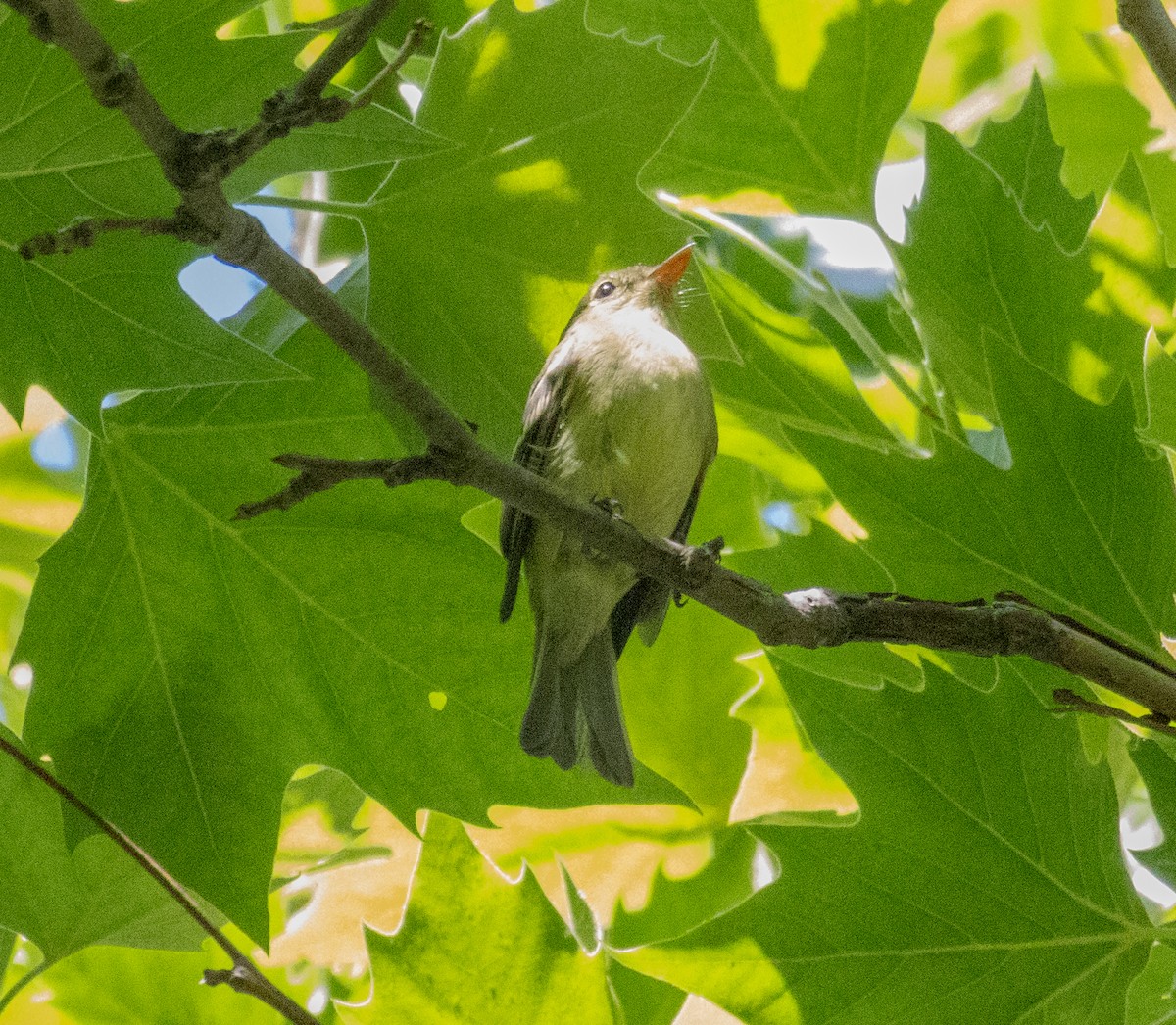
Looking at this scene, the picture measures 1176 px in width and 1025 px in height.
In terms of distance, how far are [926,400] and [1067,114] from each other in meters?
1.45

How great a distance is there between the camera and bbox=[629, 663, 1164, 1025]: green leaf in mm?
1767

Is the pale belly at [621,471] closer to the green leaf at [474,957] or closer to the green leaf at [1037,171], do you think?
the green leaf at [474,957]

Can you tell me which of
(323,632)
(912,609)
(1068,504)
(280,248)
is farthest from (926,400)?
(280,248)

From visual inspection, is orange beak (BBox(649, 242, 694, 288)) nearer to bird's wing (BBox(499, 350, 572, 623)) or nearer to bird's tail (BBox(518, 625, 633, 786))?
bird's wing (BBox(499, 350, 572, 623))

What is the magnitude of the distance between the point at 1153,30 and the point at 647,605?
108 cm

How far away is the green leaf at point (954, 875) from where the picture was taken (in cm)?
177

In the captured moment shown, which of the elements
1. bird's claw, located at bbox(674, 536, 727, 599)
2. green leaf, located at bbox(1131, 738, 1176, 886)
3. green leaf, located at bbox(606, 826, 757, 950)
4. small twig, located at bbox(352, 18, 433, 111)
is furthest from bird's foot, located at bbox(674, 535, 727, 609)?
green leaf, located at bbox(606, 826, 757, 950)

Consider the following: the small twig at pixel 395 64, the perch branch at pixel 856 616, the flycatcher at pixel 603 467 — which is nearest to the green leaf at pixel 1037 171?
the flycatcher at pixel 603 467

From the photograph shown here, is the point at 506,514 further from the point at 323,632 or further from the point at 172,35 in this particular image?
the point at 172,35

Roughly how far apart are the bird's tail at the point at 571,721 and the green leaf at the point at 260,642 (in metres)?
0.03

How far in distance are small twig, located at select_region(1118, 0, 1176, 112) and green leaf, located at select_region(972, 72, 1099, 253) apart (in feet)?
1.44

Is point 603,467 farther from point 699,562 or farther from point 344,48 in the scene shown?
point 344,48

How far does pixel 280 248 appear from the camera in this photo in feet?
4.22

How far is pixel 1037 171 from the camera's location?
220cm
